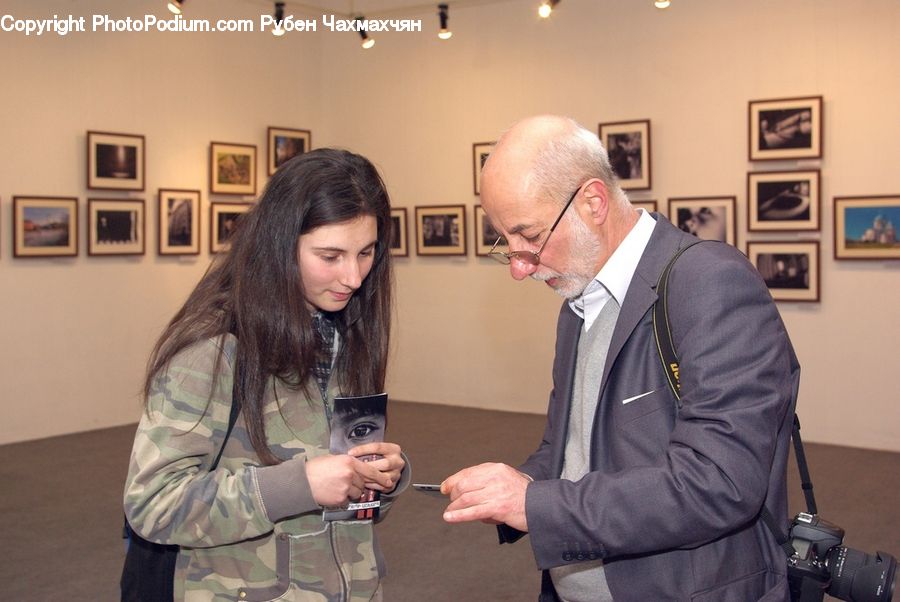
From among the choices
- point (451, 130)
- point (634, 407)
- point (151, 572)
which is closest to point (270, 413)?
point (151, 572)

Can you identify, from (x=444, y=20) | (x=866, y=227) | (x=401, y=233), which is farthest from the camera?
(x=401, y=233)

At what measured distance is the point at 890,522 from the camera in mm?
7406

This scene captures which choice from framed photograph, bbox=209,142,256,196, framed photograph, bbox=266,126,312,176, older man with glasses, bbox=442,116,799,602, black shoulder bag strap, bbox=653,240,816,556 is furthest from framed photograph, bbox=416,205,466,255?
black shoulder bag strap, bbox=653,240,816,556

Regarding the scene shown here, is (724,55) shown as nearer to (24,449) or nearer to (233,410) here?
(24,449)

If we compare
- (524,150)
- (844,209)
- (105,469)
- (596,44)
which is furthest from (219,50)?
(524,150)

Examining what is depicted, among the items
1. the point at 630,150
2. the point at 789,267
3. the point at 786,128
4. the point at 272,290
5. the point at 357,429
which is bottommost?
the point at 357,429

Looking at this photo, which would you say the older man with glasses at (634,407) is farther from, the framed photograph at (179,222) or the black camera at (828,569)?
the framed photograph at (179,222)

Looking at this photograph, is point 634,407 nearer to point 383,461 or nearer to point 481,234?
point 383,461

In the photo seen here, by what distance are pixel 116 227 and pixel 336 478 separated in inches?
394

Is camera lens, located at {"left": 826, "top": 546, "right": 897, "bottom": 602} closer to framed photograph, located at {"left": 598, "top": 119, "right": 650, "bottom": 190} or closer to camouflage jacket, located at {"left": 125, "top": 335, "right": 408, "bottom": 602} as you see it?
camouflage jacket, located at {"left": 125, "top": 335, "right": 408, "bottom": 602}

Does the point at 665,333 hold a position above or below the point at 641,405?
above

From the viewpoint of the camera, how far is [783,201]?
10555 mm

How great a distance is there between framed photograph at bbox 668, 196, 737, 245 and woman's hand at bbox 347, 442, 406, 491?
8627 millimetres

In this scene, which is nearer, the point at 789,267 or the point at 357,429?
the point at 357,429
